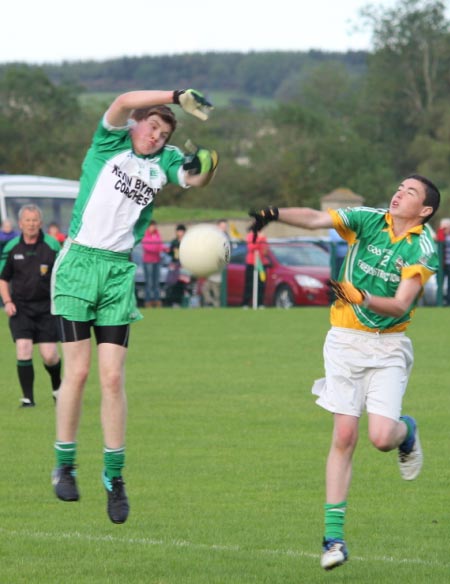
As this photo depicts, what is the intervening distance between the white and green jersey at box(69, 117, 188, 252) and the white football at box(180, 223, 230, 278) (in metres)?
0.37

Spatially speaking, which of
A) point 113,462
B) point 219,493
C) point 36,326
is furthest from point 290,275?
point 113,462

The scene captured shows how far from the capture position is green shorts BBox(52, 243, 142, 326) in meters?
7.45

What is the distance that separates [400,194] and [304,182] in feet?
217

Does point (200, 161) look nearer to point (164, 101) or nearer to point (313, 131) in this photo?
point (164, 101)

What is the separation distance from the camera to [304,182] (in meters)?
72.8

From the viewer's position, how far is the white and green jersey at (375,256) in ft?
22.5

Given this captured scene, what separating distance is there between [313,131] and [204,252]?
80046 millimetres

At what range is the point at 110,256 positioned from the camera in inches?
293

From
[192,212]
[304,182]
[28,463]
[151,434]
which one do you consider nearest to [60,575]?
[28,463]

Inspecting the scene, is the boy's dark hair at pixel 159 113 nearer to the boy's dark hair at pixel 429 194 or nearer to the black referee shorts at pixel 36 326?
the boy's dark hair at pixel 429 194

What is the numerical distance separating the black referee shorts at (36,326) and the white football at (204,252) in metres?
6.66

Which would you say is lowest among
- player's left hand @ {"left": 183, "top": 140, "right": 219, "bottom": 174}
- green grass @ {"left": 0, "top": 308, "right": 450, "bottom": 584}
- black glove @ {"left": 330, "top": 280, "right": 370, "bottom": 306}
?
green grass @ {"left": 0, "top": 308, "right": 450, "bottom": 584}

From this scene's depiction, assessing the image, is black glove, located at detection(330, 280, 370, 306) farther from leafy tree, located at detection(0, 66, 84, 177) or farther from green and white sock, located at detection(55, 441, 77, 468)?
leafy tree, located at detection(0, 66, 84, 177)

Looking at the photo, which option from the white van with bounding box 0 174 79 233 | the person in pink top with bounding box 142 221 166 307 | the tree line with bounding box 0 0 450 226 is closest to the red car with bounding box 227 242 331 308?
the person in pink top with bounding box 142 221 166 307
